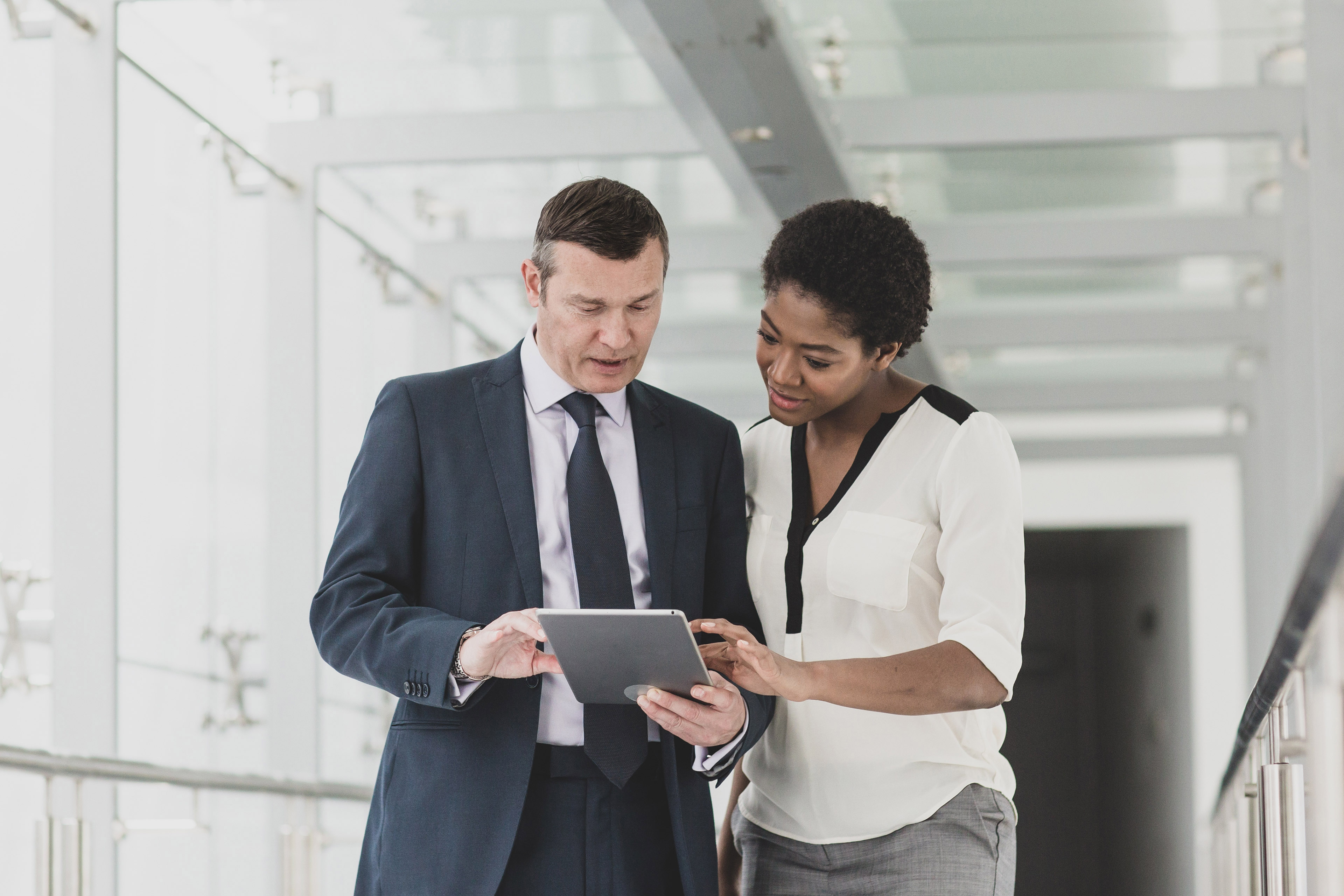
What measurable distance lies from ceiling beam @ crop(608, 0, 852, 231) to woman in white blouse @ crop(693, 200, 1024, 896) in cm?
150

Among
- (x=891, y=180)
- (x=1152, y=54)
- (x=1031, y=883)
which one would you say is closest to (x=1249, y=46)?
(x=1152, y=54)

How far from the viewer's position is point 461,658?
1.78m

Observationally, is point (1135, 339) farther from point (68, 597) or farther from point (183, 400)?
point (68, 597)

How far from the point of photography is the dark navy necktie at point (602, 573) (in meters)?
1.90

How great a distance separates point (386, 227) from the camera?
633 cm

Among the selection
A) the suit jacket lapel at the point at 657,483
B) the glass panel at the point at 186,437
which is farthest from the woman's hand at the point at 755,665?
the glass panel at the point at 186,437

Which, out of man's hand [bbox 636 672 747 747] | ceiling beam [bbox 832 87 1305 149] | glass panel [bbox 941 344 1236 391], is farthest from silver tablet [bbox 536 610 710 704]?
glass panel [bbox 941 344 1236 391]

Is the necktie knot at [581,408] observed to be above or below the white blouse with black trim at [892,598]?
above

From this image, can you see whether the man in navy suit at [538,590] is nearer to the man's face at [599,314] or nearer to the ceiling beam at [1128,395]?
the man's face at [599,314]

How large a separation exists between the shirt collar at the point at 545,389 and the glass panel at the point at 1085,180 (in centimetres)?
349

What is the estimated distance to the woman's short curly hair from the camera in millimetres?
2121

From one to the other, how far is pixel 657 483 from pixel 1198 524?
8.44m

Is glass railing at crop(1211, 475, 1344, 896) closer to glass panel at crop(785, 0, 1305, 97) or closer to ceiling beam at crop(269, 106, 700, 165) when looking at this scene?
glass panel at crop(785, 0, 1305, 97)

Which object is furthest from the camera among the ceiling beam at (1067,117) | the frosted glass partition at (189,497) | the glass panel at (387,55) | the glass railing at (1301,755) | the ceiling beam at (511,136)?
the ceiling beam at (511,136)
